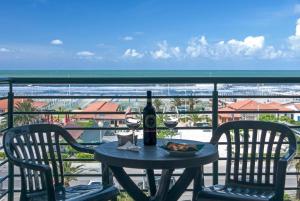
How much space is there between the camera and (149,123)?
2604 millimetres

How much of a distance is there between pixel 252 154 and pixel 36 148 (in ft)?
4.81

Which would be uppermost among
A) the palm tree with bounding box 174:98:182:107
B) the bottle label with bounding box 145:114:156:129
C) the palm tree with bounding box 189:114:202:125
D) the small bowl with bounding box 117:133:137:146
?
the palm tree with bounding box 174:98:182:107

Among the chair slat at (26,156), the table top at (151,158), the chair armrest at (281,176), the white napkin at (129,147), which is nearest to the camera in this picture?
the table top at (151,158)

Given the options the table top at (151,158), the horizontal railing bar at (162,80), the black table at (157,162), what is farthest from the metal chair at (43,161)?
the horizontal railing bar at (162,80)

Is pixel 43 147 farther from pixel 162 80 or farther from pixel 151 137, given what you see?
pixel 162 80

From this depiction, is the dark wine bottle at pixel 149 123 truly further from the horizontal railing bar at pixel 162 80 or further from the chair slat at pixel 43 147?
the horizontal railing bar at pixel 162 80

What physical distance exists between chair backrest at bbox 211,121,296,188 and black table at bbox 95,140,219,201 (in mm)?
394

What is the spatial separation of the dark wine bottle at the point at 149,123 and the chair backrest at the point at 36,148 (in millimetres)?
610

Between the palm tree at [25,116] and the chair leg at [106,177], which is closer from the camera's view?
the chair leg at [106,177]

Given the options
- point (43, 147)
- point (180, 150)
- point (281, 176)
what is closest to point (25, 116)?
point (43, 147)

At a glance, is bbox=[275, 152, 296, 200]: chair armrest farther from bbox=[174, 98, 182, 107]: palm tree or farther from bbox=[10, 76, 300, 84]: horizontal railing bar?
bbox=[174, 98, 182, 107]: palm tree

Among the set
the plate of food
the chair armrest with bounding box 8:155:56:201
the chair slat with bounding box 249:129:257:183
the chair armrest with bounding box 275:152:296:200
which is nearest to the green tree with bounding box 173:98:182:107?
the chair slat with bounding box 249:129:257:183

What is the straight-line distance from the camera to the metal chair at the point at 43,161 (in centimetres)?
243

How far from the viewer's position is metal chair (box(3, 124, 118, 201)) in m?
2.43
